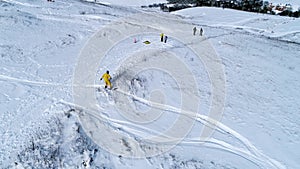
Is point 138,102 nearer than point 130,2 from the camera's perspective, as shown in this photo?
Yes

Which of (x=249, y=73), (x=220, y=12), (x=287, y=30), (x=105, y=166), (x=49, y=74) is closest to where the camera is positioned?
(x=105, y=166)

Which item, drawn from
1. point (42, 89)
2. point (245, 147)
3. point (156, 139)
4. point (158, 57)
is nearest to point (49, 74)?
point (42, 89)

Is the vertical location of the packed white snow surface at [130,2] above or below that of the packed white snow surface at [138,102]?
above

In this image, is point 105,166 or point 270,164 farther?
point 270,164

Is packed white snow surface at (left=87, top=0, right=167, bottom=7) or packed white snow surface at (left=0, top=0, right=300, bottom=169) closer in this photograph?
packed white snow surface at (left=0, top=0, right=300, bottom=169)

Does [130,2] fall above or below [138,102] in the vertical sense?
above

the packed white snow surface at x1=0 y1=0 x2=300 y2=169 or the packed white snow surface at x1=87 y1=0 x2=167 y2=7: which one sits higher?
the packed white snow surface at x1=87 y1=0 x2=167 y2=7

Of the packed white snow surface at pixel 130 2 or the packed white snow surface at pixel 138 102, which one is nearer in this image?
the packed white snow surface at pixel 138 102

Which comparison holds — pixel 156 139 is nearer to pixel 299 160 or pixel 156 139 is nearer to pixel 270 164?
pixel 270 164
